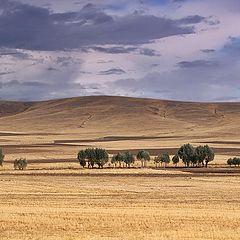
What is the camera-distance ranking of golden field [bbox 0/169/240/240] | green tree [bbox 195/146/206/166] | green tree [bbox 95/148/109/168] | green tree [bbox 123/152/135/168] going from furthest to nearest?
green tree [bbox 123/152/135/168] → green tree [bbox 195/146/206/166] → green tree [bbox 95/148/109/168] → golden field [bbox 0/169/240/240]

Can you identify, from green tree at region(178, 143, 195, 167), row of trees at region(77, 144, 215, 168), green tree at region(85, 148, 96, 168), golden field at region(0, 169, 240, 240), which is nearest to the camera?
golden field at region(0, 169, 240, 240)

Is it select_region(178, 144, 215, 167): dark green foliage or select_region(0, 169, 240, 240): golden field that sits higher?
select_region(178, 144, 215, 167): dark green foliage

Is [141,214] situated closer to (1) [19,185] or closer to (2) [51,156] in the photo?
(1) [19,185]

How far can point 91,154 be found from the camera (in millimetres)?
110688

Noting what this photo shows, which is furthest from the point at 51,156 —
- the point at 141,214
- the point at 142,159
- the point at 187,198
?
the point at 141,214

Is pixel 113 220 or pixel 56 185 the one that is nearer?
pixel 113 220

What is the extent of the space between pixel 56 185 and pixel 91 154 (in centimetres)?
4647

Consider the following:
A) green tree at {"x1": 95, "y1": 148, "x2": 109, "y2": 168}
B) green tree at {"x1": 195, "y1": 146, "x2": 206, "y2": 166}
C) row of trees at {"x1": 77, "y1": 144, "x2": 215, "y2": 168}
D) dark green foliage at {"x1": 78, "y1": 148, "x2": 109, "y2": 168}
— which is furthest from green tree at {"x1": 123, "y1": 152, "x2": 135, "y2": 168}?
green tree at {"x1": 195, "y1": 146, "x2": 206, "y2": 166}

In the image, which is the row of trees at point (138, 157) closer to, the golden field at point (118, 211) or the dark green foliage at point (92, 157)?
the dark green foliage at point (92, 157)

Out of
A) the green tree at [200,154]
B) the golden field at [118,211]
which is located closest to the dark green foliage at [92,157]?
the green tree at [200,154]

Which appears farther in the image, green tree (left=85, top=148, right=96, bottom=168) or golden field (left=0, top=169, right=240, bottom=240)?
green tree (left=85, top=148, right=96, bottom=168)

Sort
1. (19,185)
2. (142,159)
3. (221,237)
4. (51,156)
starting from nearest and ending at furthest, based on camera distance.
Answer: (221,237)
(19,185)
(142,159)
(51,156)

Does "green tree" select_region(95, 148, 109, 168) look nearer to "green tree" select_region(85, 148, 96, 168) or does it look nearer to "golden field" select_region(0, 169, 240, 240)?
"green tree" select_region(85, 148, 96, 168)

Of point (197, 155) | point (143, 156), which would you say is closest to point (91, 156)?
point (143, 156)
